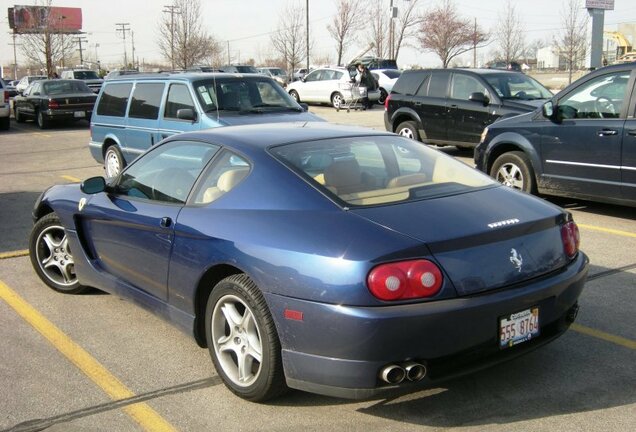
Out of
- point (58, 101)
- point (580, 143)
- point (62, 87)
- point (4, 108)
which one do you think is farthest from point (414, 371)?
point (62, 87)

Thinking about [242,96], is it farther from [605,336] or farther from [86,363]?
[605,336]

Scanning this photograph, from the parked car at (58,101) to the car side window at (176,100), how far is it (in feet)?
45.9

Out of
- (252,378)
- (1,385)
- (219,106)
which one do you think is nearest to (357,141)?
(252,378)

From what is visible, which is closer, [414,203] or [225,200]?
[414,203]

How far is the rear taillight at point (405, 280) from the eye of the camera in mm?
3074

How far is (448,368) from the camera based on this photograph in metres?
3.21

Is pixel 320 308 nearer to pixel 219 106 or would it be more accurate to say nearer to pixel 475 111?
pixel 219 106

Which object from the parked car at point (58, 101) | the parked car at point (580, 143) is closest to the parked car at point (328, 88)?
the parked car at point (58, 101)

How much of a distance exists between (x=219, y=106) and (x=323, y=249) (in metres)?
6.45

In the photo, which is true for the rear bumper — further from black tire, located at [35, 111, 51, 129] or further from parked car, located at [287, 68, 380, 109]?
parked car, located at [287, 68, 380, 109]

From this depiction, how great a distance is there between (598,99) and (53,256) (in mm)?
5982

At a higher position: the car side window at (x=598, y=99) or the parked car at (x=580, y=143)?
the car side window at (x=598, y=99)

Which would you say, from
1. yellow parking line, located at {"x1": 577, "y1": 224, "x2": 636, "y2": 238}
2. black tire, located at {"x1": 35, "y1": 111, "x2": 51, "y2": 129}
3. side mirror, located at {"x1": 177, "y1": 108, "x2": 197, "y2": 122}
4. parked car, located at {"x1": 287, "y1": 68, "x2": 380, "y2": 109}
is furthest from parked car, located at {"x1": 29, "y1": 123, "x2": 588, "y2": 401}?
parked car, located at {"x1": 287, "y1": 68, "x2": 380, "y2": 109}

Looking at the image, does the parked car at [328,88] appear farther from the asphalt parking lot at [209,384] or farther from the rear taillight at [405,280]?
the rear taillight at [405,280]
